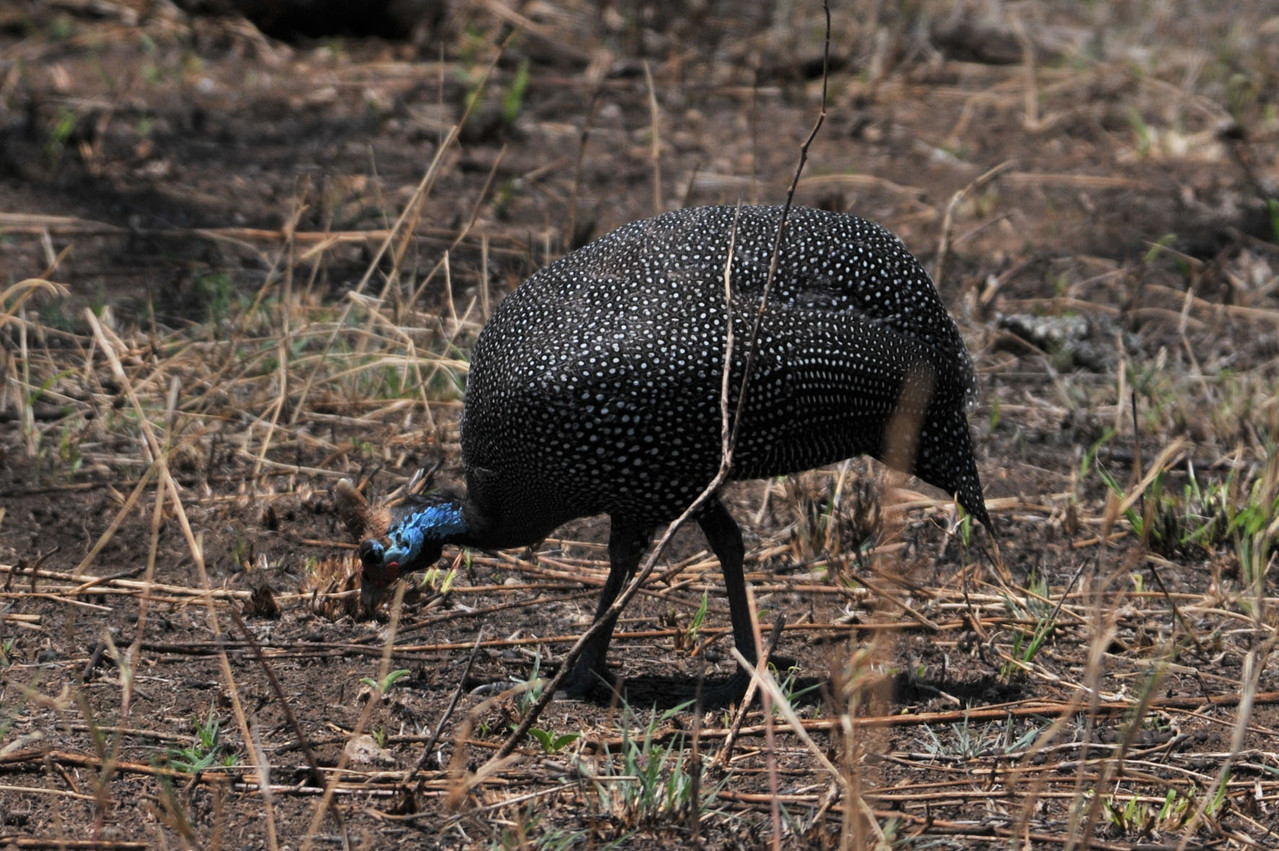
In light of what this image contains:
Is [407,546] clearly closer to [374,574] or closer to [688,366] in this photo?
[374,574]

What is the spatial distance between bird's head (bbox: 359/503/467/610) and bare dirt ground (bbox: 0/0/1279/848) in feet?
0.60

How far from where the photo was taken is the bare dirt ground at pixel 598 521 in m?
2.96

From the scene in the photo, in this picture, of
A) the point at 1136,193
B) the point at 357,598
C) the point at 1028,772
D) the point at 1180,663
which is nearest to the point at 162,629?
the point at 357,598

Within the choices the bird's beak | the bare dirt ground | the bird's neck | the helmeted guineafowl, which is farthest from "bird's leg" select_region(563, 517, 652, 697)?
the bird's beak

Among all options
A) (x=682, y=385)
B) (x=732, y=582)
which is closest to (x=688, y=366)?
(x=682, y=385)

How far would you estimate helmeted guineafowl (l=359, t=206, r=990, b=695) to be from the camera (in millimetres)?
3227

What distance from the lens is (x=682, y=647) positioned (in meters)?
3.90

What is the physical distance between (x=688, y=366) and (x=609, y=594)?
0.81 metres

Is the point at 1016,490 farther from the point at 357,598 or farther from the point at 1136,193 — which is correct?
the point at 1136,193

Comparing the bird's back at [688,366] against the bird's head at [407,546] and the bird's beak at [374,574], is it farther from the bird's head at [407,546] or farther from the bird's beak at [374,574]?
the bird's beak at [374,574]

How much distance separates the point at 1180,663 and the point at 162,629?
2.65 metres

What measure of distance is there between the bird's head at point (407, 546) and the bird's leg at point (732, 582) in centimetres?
64

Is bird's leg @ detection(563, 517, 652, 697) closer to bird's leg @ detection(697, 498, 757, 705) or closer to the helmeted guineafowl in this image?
the helmeted guineafowl

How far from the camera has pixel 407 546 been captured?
3625 mm
